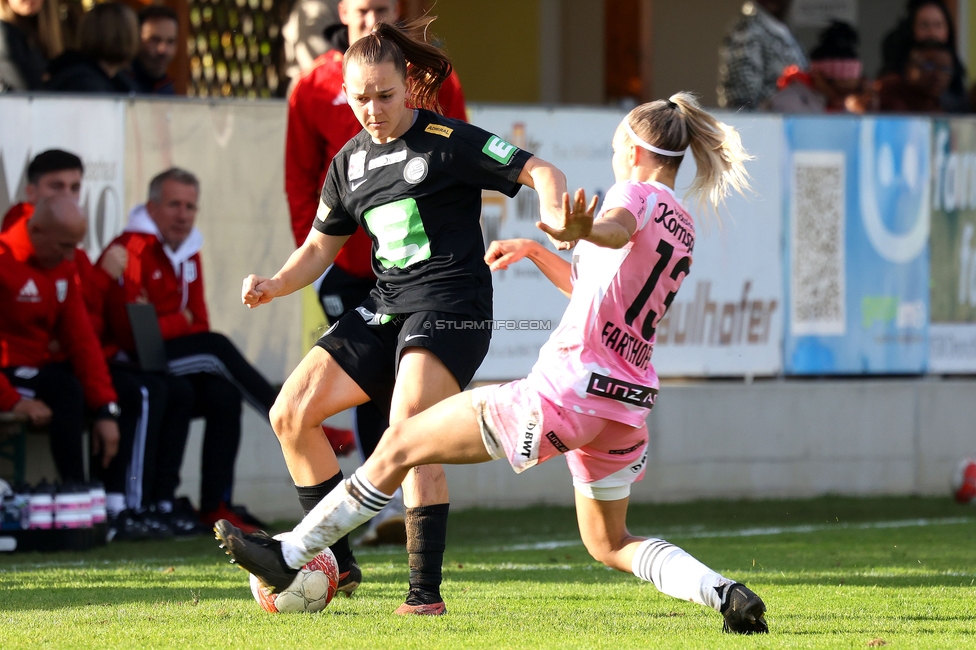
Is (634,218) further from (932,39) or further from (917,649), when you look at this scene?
(932,39)

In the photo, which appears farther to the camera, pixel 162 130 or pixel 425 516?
pixel 162 130

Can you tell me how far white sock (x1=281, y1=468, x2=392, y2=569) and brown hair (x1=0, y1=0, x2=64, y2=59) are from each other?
5.71 meters

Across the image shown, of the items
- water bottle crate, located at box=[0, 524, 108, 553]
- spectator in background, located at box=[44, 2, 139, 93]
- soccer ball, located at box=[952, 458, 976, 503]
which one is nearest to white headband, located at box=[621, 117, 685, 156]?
water bottle crate, located at box=[0, 524, 108, 553]

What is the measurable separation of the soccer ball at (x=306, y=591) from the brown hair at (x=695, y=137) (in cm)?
180

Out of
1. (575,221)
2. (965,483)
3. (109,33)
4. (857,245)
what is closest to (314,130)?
(109,33)

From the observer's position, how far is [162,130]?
374 inches

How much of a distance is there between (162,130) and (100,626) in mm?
5054

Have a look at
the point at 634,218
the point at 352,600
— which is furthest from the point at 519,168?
the point at 352,600

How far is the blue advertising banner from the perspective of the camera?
35.6 feet

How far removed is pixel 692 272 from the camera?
10.4m

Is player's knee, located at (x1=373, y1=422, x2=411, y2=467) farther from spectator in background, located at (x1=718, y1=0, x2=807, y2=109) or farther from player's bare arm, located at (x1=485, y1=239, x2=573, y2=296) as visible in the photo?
spectator in background, located at (x1=718, y1=0, x2=807, y2=109)

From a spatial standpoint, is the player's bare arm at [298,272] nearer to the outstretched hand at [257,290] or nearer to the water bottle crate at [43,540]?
the outstretched hand at [257,290]

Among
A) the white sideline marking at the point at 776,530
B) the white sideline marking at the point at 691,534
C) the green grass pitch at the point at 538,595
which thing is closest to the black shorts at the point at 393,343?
the green grass pitch at the point at 538,595

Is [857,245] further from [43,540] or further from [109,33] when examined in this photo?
[43,540]
